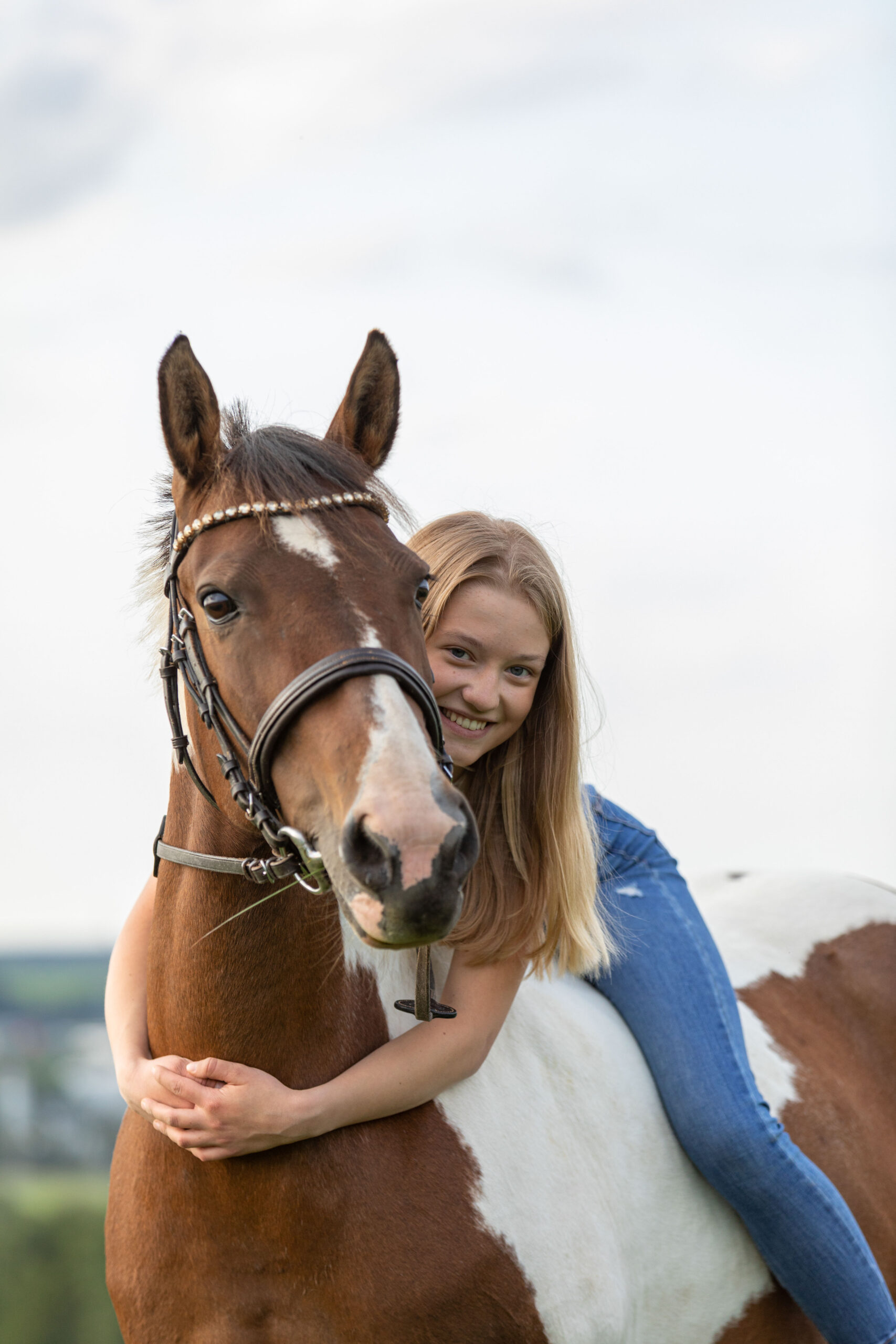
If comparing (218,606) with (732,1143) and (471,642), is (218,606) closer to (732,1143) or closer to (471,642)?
(471,642)

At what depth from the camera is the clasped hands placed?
227 centimetres

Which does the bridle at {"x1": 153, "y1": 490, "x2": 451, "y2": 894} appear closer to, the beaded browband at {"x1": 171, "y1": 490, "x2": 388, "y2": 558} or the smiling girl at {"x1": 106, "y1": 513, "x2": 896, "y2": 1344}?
the beaded browband at {"x1": 171, "y1": 490, "x2": 388, "y2": 558}

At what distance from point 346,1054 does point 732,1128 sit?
4.13 ft

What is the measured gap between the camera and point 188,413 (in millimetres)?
2461

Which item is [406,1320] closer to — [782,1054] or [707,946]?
[707,946]

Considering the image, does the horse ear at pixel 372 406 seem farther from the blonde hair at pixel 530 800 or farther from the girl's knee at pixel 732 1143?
the girl's knee at pixel 732 1143

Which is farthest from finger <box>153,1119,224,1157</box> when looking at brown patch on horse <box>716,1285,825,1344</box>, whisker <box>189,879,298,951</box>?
brown patch on horse <box>716,1285,825,1344</box>

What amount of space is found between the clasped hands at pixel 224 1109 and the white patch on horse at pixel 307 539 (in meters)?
1.06

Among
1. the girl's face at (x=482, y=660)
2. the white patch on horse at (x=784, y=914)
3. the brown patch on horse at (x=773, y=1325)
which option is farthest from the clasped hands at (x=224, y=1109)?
the white patch on horse at (x=784, y=914)

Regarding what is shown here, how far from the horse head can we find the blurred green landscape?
298 inches

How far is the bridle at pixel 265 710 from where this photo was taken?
2033 mm

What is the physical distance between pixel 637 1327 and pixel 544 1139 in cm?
66

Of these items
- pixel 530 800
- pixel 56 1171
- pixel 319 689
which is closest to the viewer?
pixel 319 689

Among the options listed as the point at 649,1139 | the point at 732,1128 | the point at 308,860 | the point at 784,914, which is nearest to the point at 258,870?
the point at 308,860
